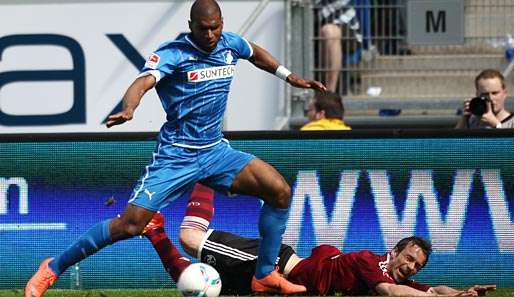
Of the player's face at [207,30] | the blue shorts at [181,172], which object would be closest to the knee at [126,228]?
the blue shorts at [181,172]

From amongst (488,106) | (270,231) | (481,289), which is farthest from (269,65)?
(488,106)

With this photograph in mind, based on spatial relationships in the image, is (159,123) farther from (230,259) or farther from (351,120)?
(230,259)

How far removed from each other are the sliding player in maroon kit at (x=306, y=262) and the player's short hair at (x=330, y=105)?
2101mm

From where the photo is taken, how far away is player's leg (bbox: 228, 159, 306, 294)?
338 inches

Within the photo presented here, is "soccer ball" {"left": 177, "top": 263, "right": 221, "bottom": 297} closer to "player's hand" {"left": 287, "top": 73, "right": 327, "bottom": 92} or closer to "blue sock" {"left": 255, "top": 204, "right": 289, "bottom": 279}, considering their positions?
"blue sock" {"left": 255, "top": 204, "right": 289, "bottom": 279}

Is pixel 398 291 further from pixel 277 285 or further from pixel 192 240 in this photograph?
pixel 192 240

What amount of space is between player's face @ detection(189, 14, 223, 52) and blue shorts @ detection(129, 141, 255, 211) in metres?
0.71

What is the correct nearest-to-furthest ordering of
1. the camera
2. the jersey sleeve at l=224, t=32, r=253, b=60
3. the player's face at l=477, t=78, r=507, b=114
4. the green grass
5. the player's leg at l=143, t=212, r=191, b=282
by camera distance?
the jersey sleeve at l=224, t=32, r=253, b=60, the green grass, the player's leg at l=143, t=212, r=191, b=282, the camera, the player's face at l=477, t=78, r=507, b=114

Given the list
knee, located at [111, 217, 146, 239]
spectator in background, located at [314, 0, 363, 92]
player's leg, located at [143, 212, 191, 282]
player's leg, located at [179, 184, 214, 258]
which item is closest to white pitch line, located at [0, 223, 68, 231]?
player's leg, located at [143, 212, 191, 282]

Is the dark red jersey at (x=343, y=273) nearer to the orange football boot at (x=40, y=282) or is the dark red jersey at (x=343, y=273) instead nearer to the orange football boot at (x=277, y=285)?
the orange football boot at (x=277, y=285)

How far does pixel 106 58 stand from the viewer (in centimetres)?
1293

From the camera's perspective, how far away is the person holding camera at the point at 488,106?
1076 centimetres

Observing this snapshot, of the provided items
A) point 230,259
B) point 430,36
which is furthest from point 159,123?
point 230,259

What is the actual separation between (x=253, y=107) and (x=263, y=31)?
769 mm
